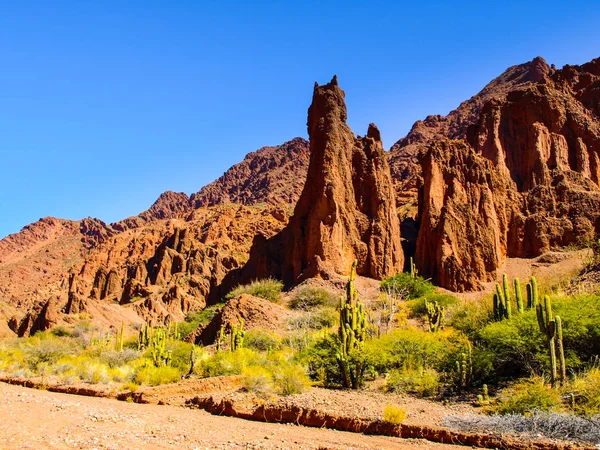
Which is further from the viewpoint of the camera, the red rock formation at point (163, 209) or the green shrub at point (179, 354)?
the red rock formation at point (163, 209)

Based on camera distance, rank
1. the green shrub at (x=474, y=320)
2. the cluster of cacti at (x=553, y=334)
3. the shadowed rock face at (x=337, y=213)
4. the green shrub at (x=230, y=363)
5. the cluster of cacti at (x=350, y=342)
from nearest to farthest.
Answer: the cluster of cacti at (x=553, y=334)
the cluster of cacti at (x=350, y=342)
the green shrub at (x=230, y=363)
the green shrub at (x=474, y=320)
the shadowed rock face at (x=337, y=213)

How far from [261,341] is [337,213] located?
20.1m

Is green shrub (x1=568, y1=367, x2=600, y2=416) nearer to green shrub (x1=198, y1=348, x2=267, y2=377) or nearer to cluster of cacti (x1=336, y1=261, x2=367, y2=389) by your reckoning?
cluster of cacti (x1=336, y1=261, x2=367, y2=389)

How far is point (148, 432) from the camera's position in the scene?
12.2 metres

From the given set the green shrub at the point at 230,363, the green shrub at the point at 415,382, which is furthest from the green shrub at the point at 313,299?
the green shrub at the point at 415,382

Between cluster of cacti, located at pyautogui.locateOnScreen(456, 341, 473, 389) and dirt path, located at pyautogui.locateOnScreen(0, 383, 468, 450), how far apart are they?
20.3ft

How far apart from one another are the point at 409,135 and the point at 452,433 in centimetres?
12726

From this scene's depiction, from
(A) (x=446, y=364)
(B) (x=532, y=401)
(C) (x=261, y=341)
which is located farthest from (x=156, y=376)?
(B) (x=532, y=401)

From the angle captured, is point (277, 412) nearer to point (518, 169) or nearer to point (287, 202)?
point (518, 169)

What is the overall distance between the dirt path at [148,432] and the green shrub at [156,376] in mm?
6529

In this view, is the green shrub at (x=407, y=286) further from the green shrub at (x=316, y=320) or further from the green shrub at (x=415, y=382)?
the green shrub at (x=415, y=382)

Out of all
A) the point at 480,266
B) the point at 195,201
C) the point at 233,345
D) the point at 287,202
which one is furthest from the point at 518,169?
the point at 195,201

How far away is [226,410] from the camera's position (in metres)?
15.6

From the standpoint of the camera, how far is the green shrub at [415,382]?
57.1ft
